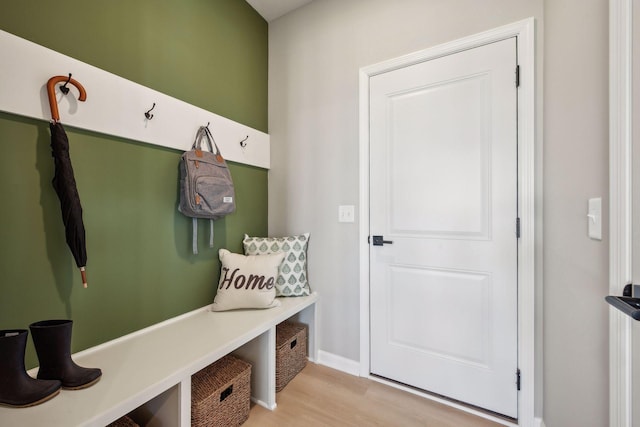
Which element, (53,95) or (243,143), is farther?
(243,143)

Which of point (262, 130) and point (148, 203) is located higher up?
point (262, 130)

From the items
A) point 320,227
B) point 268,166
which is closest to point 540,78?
point 320,227

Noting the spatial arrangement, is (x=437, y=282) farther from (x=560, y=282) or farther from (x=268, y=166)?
(x=268, y=166)

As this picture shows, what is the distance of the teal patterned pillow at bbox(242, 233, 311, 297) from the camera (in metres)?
1.86

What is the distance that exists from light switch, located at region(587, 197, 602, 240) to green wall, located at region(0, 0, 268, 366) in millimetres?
1804

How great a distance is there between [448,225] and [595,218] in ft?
2.37

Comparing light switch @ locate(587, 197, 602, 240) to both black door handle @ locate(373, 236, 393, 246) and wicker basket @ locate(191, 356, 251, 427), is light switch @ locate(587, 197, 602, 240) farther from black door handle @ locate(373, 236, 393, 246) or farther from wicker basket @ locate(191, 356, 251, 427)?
wicker basket @ locate(191, 356, 251, 427)

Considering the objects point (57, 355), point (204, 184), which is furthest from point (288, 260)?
point (57, 355)

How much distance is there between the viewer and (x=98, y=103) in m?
1.18

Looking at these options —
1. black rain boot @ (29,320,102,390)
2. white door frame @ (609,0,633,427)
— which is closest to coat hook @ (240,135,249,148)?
black rain boot @ (29,320,102,390)

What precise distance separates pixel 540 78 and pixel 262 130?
5.78 feet

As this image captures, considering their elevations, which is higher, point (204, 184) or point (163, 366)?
point (204, 184)

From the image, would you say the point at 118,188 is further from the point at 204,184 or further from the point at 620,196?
the point at 620,196

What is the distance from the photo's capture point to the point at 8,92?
3.13 ft
